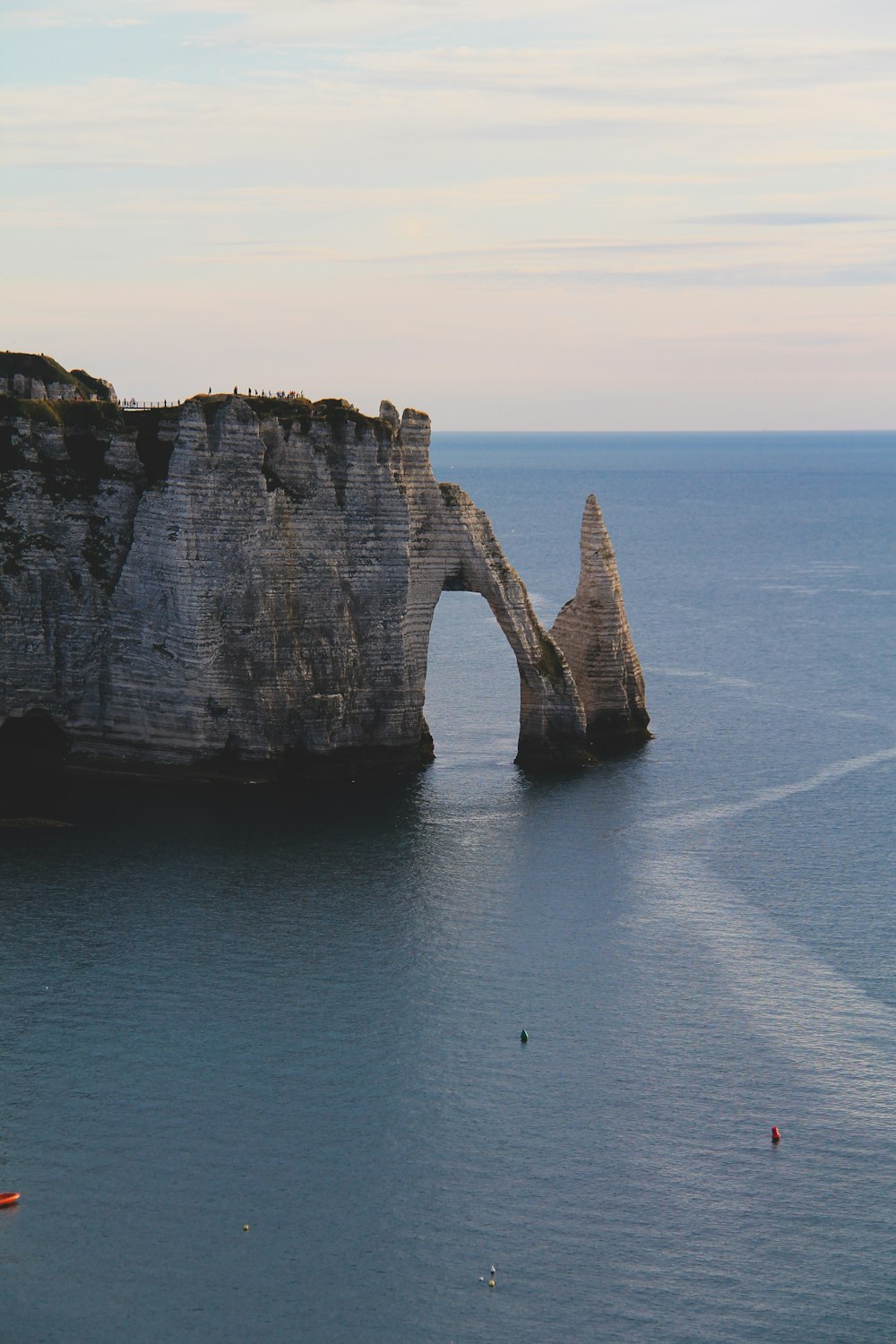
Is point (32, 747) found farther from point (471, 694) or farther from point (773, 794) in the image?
point (773, 794)

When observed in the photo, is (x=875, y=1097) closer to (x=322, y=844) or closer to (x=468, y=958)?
(x=468, y=958)

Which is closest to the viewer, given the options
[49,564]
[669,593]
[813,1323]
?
[813,1323]

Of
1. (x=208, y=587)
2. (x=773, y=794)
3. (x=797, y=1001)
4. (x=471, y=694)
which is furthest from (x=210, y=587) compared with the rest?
(x=797, y=1001)

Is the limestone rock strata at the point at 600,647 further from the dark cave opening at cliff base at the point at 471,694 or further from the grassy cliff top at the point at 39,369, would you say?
the grassy cliff top at the point at 39,369

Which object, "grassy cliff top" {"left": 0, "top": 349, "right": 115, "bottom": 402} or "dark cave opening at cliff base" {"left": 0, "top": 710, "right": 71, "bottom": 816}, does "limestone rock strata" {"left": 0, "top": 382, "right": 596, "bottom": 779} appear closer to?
"dark cave opening at cliff base" {"left": 0, "top": 710, "right": 71, "bottom": 816}

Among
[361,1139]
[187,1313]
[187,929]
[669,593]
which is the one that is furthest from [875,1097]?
[669,593]

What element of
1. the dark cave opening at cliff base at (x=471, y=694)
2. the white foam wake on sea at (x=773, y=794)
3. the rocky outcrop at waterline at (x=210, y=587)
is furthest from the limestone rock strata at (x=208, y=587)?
the white foam wake on sea at (x=773, y=794)
